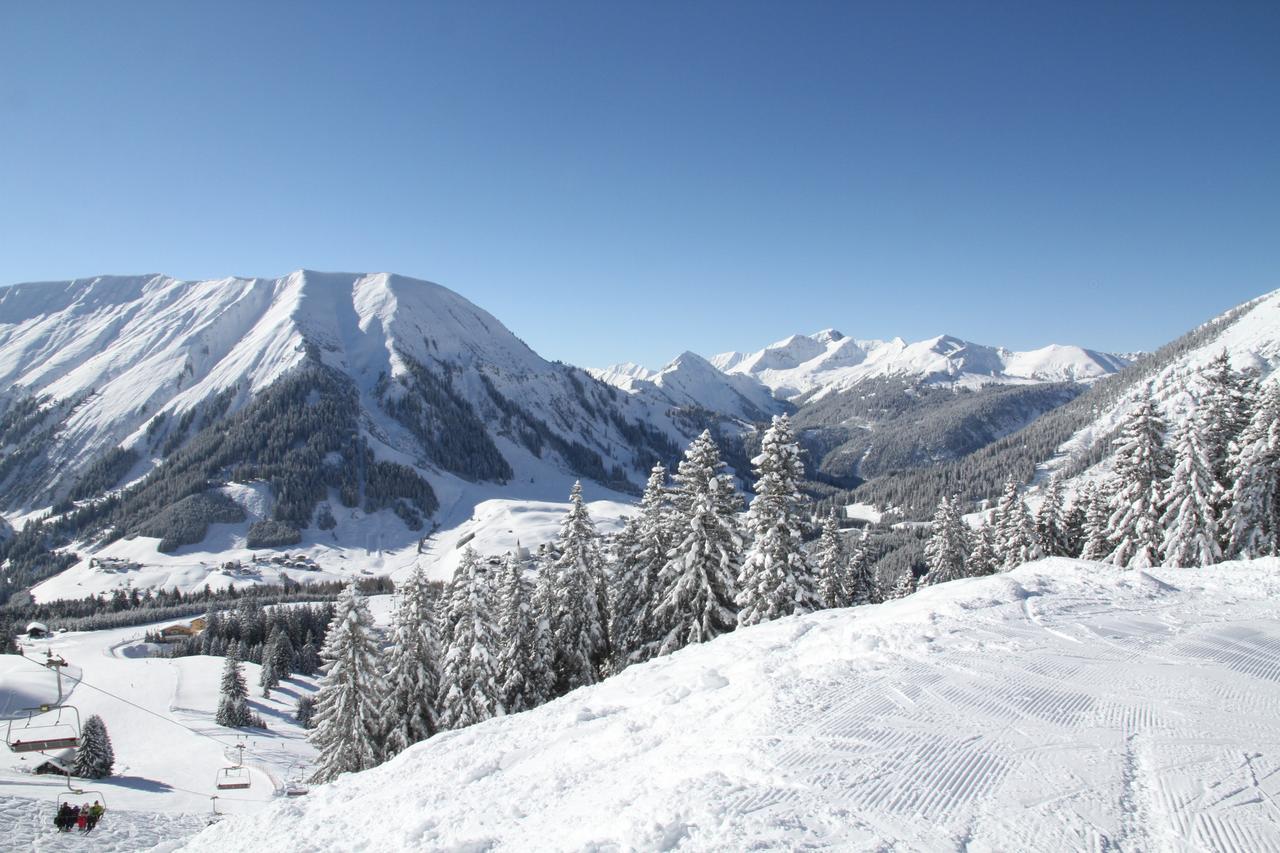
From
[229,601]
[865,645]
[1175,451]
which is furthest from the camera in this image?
[229,601]

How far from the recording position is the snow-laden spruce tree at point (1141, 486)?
3058cm

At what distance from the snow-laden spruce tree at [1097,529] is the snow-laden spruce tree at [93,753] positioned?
59.1m

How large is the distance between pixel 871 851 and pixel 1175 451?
35.4 m

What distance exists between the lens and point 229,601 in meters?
113

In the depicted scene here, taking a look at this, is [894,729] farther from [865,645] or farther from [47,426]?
[47,426]

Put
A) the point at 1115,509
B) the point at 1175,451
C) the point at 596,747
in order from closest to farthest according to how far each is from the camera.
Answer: the point at 596,747 < the point at 1175,451 < the point at 1115,509

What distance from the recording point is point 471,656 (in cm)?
2822

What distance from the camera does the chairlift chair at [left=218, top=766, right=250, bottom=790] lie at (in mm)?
41125

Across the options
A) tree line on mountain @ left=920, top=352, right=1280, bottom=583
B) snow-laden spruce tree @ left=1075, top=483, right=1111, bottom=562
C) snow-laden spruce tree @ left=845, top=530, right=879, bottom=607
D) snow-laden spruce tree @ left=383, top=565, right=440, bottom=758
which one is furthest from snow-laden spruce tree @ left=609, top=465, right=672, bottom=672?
snow-laden spruce tree @ left=1075, top=483, right=1111, bottom=562

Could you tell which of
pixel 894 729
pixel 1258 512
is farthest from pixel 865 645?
pixel 1258 512

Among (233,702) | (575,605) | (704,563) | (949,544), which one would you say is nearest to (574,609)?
(575,605)

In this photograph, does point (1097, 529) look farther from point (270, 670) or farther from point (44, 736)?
point (270, 670)

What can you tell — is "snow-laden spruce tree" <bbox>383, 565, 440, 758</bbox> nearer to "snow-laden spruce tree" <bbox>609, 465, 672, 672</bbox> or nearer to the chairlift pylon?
"snow-laden spruce tree" <bbox>609, 465, 672, 672</bbox>

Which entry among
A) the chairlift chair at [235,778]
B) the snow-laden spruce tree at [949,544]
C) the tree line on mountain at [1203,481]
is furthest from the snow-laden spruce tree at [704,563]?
the chairlift chair at [235,778]
